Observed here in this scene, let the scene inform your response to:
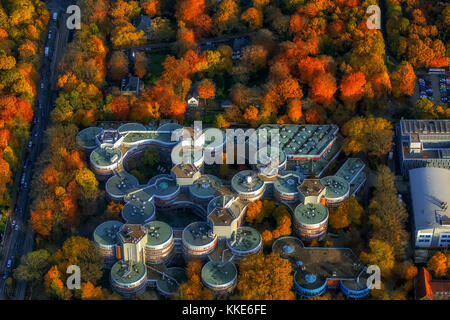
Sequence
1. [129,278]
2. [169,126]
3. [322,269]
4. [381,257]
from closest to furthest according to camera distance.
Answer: [129,278] < [381,257] < [322,269] < [169,126]

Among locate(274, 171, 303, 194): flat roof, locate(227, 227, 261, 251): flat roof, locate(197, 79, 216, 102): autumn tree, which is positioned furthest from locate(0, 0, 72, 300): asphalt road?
locate(274, 171, 303, 194): flat roof

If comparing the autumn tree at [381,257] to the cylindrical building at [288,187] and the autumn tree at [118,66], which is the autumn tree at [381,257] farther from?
the autumn tree at [118,66]

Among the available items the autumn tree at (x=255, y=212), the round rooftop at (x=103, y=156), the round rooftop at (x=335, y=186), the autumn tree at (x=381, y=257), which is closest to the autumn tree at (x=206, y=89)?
the round rooftop at (x=103, y=156)

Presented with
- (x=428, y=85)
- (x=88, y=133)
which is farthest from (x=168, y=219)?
(x=428, y=85)

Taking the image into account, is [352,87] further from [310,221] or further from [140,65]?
[140,65]

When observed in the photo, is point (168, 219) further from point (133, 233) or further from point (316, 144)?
point (316, 144)

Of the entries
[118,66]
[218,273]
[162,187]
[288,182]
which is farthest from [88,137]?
[218,273]
